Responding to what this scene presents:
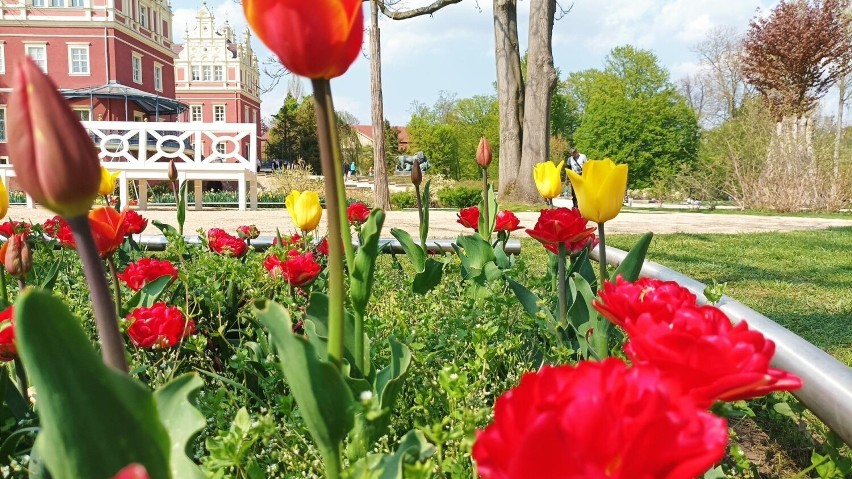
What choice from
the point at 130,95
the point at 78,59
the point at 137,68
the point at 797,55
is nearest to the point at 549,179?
the point at 797,55

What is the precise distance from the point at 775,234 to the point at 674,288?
7454mm

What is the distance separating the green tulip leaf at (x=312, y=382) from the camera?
0.57 meters

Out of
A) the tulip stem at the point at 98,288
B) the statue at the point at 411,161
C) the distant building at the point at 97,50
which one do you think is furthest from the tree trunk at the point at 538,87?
the distant building at the point at 97,50

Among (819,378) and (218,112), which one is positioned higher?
(218,112)

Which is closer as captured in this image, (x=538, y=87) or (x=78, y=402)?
(x=78, y=402)

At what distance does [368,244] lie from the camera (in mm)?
751

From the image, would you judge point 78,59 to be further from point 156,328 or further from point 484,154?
point 156,328

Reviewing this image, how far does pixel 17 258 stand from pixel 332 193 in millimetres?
977

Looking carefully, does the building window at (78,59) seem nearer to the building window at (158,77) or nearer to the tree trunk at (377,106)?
the building window at (158,77)

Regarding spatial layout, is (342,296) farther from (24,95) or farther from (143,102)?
(143,102)

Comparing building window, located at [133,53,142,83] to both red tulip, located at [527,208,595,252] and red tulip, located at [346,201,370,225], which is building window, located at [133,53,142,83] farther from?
red tulip, located at [527,208,595,252]

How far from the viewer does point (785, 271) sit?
4.71 m

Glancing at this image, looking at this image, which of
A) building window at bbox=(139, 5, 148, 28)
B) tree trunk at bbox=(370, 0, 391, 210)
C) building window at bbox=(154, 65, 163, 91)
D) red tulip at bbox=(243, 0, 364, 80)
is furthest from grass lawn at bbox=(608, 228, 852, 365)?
building window at bbox=(139, 5, 148, 28)

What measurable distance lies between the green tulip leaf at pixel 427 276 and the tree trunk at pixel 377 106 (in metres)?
9.68
